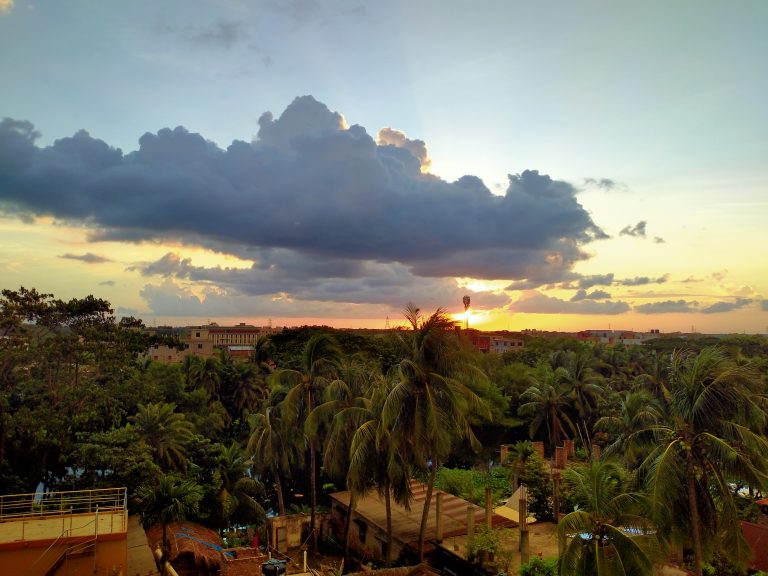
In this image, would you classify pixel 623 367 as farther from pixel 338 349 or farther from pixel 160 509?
pixel 160 509

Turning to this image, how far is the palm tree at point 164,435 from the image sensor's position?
2873 centimetres

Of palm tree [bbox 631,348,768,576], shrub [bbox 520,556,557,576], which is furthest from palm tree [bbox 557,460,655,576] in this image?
shrub [bbox 520,556,557,576]

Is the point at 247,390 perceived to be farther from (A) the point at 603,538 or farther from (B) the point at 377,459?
(A) the point at 603,538

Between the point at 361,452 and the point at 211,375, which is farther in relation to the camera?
the point at 211,375

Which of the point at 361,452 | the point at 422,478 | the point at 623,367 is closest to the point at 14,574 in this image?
the point at 361,452

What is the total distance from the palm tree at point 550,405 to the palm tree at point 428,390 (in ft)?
91.0

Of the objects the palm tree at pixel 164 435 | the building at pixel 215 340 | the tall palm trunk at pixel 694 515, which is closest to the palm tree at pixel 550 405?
the palm tree at pixel 164 435

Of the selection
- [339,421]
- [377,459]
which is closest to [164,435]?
[339,421]

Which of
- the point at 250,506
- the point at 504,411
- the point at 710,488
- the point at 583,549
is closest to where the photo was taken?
the point at 583,549

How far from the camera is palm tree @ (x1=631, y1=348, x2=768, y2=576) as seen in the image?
12555 millimetres

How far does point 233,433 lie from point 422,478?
20.4 m

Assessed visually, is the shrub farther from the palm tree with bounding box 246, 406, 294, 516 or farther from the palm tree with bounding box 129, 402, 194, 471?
the palm tree with bounding box 129, 402, 194, 471

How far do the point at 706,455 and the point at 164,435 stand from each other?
2582 cm

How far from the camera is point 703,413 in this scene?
1305 centimetres
